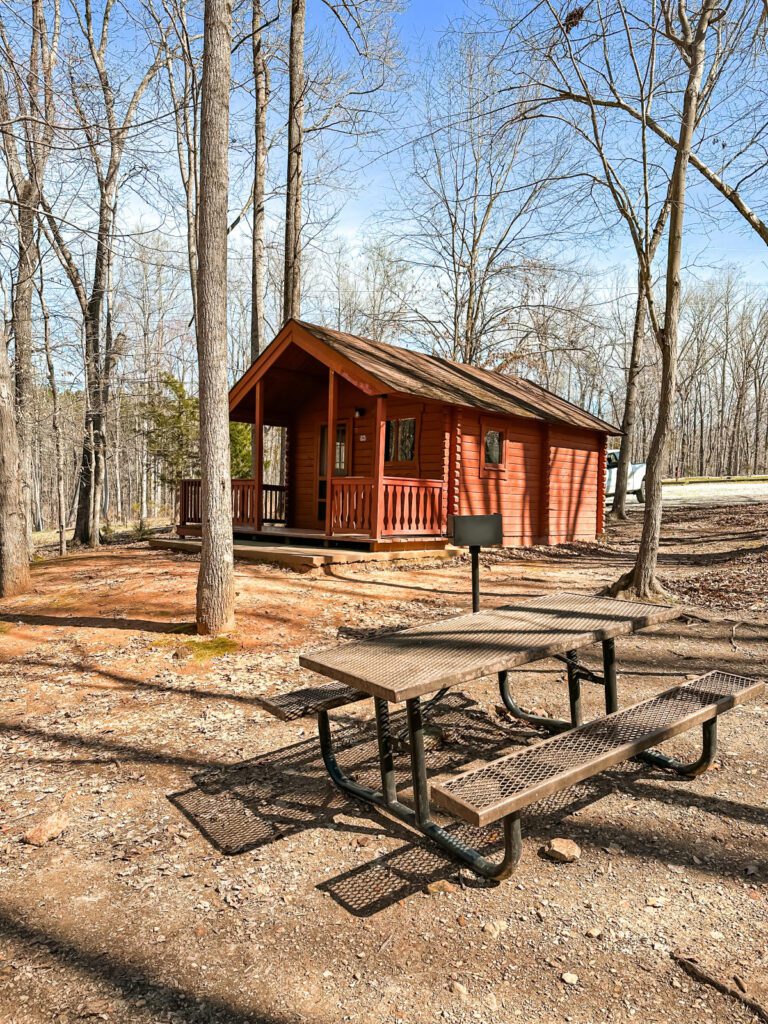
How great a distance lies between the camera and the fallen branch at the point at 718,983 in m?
1.81

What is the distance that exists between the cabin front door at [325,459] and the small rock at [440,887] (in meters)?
12.2

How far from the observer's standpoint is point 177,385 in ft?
74.3

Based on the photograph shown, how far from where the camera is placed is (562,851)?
2.60m

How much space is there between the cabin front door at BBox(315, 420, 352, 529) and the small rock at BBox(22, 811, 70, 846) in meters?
11.6

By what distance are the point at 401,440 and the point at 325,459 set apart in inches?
81.9

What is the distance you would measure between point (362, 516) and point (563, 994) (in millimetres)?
9712

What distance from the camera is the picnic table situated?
2.28 metres

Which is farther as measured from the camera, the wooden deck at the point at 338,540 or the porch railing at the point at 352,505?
the porch railing at the point at 352,505

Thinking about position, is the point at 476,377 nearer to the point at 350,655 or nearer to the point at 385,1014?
the point at 350,655

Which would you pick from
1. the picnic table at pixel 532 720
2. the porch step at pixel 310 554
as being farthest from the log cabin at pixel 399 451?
the picnic table at pixel 532 720

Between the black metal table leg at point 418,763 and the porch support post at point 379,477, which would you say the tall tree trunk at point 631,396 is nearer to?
the porch support post at point 379,477

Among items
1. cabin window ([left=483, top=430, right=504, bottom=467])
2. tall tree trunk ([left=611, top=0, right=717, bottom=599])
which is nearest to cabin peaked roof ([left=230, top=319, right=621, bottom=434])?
cabin window ([left=483, top=430, right=504, bottom=467])

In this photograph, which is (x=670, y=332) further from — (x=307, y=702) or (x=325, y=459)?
(x=325, y=459)

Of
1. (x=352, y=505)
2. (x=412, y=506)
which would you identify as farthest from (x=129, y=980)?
(x=412, y=506)
